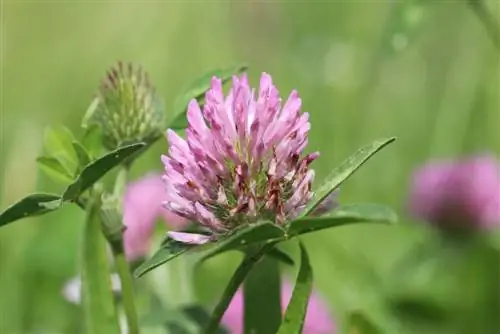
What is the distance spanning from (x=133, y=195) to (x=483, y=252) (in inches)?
22.5

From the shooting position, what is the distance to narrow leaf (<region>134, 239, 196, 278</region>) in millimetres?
811

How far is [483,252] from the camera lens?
5.71 feet

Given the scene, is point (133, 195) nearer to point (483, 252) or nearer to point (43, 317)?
point (43, 317)

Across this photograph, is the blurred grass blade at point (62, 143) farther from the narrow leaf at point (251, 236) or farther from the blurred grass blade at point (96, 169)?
the narrow leaf at point (251, 236)

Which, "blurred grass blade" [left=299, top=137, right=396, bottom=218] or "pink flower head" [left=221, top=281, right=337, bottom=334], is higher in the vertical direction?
"blurred grass blade" [left=299, top=137, right=396, bottom=218]

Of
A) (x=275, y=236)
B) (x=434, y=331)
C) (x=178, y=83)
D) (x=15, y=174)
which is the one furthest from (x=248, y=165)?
(x=178, y=83)

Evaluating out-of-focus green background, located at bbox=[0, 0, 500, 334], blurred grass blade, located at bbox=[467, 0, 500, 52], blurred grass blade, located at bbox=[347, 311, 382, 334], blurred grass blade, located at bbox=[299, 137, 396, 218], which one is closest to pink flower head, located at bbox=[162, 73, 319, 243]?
blurred grass blade, located at bbox=[299, 137, 396, 218]

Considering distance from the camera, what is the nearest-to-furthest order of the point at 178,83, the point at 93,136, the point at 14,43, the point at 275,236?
1. the point at 275,236
2. the point at 93,136
3. the point at 178,83
4. the point at 14,43

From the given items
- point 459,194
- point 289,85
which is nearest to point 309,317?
point 459,194

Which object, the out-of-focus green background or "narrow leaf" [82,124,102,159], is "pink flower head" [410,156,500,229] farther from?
"narrow leaf" [82,124,102,159]

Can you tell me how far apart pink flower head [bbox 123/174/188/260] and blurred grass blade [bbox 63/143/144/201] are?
0.71 meters

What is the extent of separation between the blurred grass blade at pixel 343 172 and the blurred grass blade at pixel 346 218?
0.05 feet

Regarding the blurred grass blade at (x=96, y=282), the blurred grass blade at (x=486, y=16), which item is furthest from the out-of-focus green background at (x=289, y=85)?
the blurred grass blade at (x=96, y=282)

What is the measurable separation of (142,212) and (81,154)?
2.51 ft
